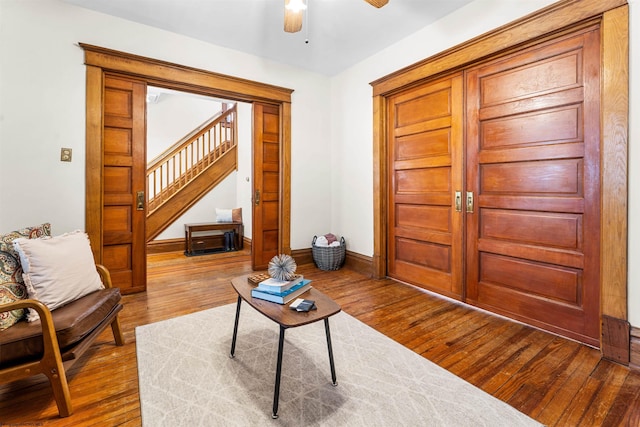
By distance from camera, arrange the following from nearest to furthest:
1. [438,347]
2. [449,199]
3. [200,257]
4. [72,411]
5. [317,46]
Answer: [72,411]
[438,347]
[449,199]
[317,46]
[200,257]

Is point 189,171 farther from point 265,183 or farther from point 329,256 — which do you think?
point 329,256

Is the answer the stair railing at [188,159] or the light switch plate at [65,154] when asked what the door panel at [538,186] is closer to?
the light switch plate at [65,154]

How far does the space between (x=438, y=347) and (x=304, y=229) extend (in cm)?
256

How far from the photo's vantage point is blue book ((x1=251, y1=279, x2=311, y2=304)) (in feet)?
5.33

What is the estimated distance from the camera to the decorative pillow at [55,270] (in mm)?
1614

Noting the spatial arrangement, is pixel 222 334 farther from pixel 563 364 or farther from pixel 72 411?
pixel 563 364

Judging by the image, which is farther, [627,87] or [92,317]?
[627,87]

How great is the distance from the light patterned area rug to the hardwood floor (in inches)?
4.5

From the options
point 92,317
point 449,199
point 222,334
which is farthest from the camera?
point 449,199

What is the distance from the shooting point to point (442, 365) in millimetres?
1847

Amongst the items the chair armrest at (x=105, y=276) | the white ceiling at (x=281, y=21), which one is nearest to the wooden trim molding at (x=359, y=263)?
the white ceiling at (x=281, y=21)

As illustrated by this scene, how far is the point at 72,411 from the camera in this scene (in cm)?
145

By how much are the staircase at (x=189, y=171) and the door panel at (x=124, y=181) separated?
2.26m

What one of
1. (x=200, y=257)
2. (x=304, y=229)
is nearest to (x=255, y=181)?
(x=304, y=229)
